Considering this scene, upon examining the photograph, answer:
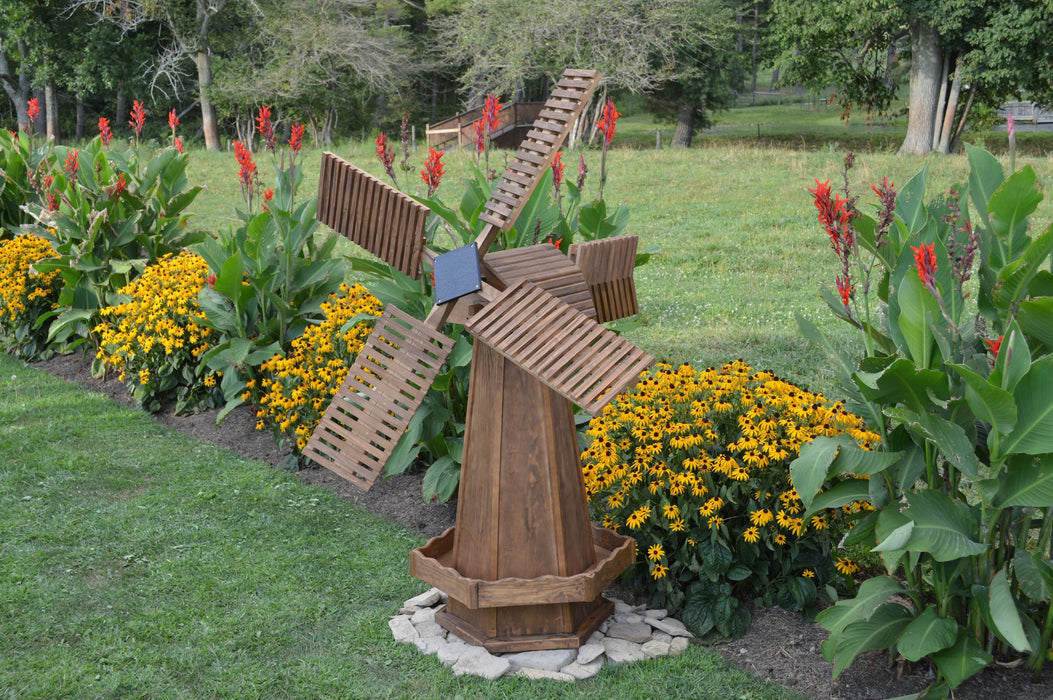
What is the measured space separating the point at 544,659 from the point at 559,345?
4.72 feet

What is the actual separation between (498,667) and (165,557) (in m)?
2.08

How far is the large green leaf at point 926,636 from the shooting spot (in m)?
3.22

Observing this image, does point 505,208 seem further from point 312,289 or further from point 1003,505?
point 312,289

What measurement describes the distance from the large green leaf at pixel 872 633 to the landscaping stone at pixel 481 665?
4.26ft

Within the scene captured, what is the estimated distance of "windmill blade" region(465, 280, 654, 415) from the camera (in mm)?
3160

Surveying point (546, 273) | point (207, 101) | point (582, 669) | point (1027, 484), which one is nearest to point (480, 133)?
point (546, 273)

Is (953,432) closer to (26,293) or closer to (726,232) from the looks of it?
(26,293)

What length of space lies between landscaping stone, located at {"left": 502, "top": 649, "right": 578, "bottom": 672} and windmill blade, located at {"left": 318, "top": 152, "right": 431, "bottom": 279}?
5.39 ft

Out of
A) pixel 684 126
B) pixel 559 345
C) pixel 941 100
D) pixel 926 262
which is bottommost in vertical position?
pixel 559 345

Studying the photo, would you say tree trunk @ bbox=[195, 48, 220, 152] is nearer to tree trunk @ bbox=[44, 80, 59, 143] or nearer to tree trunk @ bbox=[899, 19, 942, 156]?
tree trunk @ bbox=[44, 80, 59, 143]

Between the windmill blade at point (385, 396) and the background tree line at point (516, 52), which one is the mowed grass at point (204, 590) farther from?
the background tree line at point (516, 52)

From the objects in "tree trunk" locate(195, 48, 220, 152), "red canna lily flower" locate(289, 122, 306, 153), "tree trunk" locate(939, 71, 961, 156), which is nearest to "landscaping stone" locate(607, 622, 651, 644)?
"red canna lily flower" locate(289, 122, 306, 153)

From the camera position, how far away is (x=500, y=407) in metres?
3.74

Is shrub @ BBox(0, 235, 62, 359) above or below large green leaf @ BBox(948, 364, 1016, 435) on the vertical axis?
below
